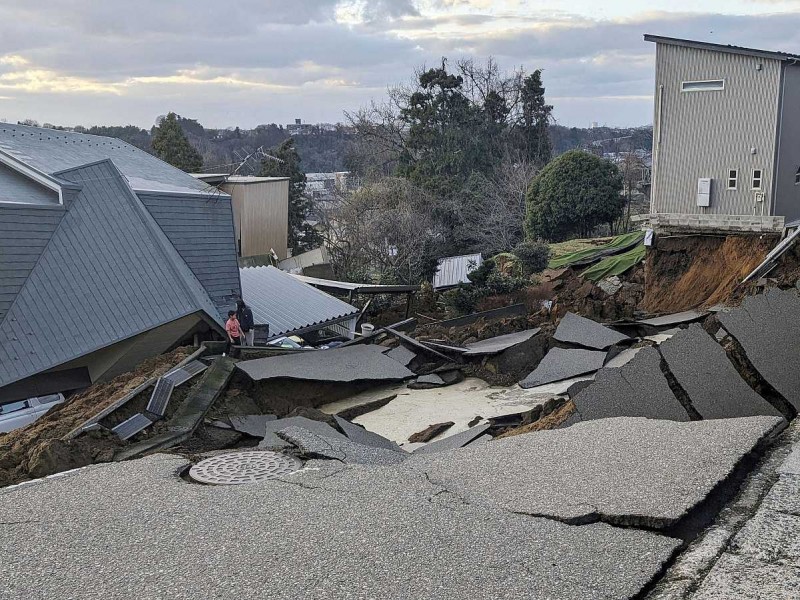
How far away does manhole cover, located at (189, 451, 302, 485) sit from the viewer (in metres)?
6.09

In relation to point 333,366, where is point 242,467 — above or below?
above

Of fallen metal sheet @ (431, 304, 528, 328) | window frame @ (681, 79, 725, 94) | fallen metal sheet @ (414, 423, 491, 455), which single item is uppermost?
window frame @ (681, 79, 725, 94)

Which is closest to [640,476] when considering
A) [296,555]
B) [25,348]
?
[296,555]

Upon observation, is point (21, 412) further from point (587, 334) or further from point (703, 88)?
point (703, 88)

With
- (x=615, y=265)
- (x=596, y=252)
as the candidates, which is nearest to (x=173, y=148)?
(x=596, y=252)

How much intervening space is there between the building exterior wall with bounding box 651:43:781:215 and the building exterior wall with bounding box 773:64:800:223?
0.26 m

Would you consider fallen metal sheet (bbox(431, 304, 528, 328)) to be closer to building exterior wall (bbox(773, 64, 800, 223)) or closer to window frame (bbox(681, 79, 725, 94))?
building exterior wall (bbox(773, 64, 800, 223))

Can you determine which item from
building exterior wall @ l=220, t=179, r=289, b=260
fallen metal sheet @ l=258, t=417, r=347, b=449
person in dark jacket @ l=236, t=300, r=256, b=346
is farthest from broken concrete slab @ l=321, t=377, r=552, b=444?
building exterior wall @ l=220, t=179, r=289, b=260

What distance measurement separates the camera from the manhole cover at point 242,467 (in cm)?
609

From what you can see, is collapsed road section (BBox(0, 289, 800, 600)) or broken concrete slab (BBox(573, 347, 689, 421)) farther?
broken concrete slab (BBox(573, 347, 689, 421))

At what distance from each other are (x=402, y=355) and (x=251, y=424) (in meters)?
5.52

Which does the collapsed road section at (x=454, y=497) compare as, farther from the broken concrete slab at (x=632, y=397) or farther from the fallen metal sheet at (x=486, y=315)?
the fallen metal sheet at (x=486, y=315)

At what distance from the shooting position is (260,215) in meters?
36.1

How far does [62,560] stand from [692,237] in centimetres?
1973
